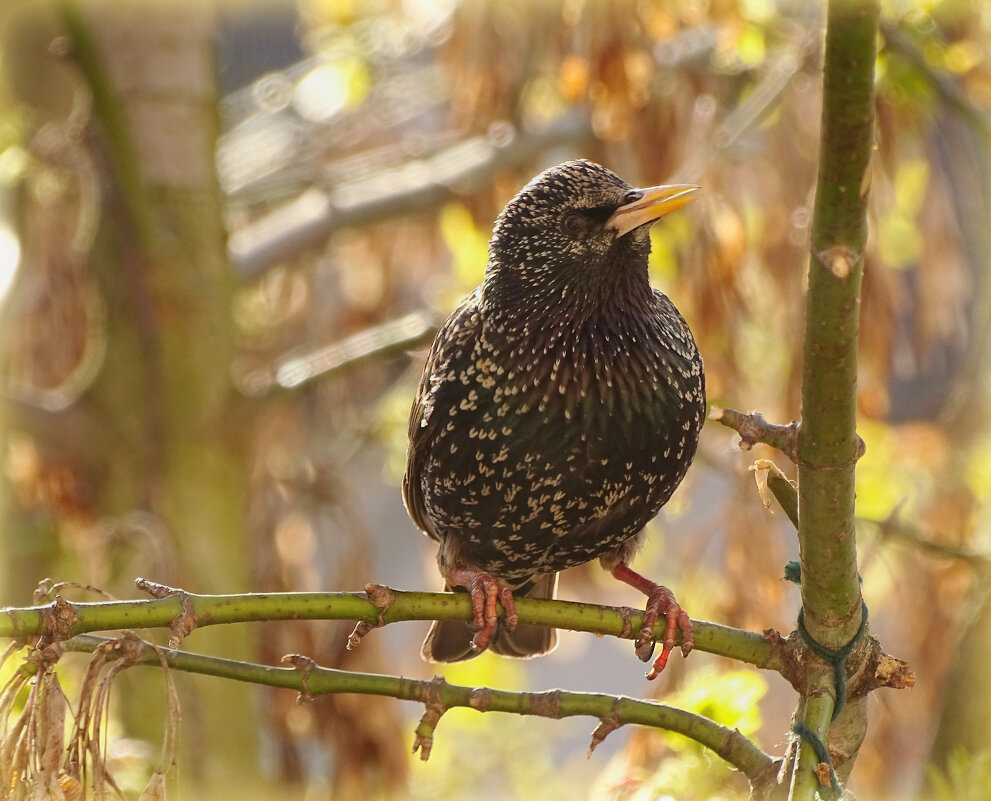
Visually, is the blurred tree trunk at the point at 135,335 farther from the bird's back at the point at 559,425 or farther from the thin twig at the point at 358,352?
the bird's back at the point at 559,425

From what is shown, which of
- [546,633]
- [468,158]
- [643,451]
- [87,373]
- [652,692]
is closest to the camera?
[643,451]

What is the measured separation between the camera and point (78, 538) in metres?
4.30

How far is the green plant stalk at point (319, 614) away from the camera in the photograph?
1.68 meters

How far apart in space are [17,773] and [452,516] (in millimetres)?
1300

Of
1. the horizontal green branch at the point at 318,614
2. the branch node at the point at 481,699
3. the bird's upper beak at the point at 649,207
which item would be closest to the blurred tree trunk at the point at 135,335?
the bird's upper beak at the point at 649,207

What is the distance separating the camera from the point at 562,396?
2.55m

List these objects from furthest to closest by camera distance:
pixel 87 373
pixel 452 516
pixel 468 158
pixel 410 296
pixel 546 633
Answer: pixel 410 296 → pixel 468 158 → pixel 87 373 → pixel 546 633 → pixel 452 516

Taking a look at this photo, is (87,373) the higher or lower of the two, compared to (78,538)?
higher

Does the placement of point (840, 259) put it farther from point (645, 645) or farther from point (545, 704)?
point (645, 645)

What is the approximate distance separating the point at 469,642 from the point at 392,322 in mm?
1694

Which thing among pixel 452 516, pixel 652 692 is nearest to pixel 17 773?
pixel 452 516

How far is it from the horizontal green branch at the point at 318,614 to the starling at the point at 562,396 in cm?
29

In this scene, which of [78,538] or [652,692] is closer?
[652,692]

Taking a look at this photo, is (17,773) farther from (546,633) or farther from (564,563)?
(546,633)
